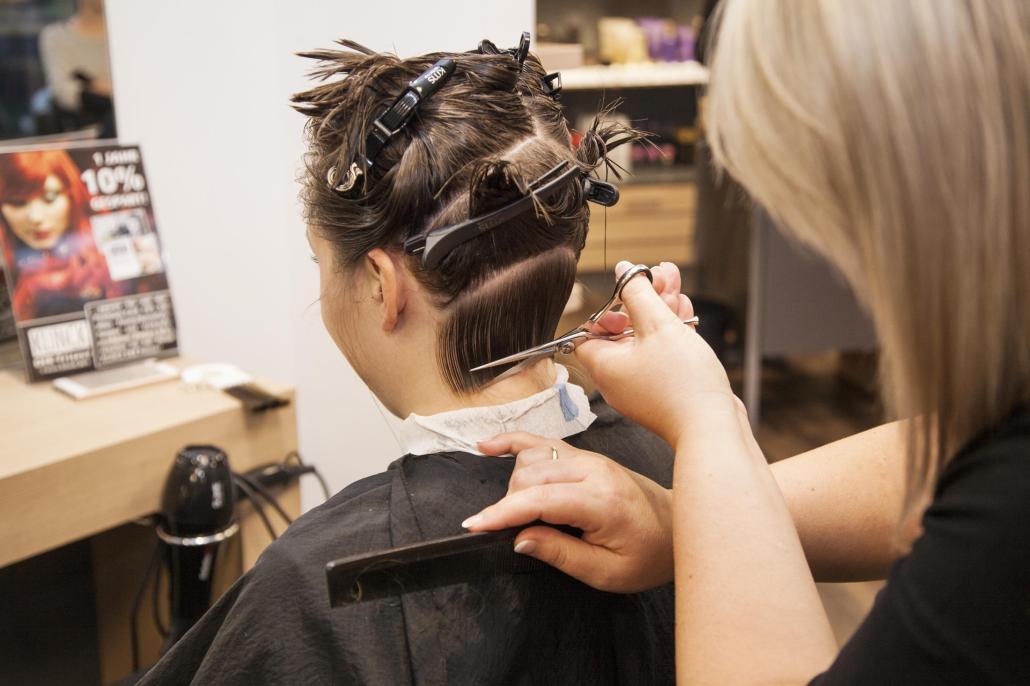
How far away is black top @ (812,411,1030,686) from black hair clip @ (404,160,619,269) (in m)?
0.43

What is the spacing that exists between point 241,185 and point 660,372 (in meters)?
1.33

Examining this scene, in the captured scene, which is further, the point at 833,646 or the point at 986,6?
the point at 833,646

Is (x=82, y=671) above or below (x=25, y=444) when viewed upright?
below

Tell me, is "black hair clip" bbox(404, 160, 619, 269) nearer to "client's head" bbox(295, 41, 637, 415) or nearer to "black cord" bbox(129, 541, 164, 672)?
"client's head" bbox(295, 41, 637, 415)

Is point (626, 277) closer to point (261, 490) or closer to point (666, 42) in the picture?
point (261, 490)

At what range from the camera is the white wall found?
1.71 m

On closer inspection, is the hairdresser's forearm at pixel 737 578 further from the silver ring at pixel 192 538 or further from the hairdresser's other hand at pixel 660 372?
the silver ring at pixel 192 538

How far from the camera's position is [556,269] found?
0.95m

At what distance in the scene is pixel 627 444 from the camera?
1014 mm

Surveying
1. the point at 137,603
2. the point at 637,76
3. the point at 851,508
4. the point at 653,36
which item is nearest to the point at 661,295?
the point at 851,508

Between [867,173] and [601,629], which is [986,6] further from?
[601,629]

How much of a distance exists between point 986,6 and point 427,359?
579 millimetres

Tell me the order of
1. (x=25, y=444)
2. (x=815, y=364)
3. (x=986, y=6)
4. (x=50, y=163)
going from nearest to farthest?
(x=986, y=6), (x=25, y=444), (x=50, y=163), (x=815, y=364)

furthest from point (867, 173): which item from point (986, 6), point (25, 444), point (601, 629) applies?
point (25, 444)
